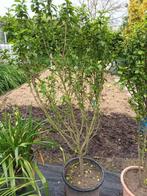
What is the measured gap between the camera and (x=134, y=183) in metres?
1.96

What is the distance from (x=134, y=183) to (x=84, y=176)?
17.8 inches

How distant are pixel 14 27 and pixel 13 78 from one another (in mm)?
4223

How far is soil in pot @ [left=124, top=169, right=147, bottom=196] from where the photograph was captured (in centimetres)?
187

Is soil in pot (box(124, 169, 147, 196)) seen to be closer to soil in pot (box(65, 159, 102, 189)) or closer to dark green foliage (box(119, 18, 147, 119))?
soil in pot (box(65, 159, 102, 189))

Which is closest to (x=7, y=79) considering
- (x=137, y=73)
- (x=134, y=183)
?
(x=134, y=183)

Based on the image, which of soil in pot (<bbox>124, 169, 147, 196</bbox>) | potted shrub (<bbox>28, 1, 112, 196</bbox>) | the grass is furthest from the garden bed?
the grass

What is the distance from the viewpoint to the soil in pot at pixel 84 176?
1962mm

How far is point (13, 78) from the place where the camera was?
575 cm

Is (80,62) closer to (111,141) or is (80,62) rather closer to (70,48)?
(70,48)

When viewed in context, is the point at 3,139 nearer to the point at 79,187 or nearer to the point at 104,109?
the point at 79,187

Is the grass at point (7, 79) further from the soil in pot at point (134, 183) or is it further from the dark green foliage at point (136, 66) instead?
the dark green foliage at point (136, 66)

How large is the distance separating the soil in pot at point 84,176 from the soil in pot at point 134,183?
255 millimetres

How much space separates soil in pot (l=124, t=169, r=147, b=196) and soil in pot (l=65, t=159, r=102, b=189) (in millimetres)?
255

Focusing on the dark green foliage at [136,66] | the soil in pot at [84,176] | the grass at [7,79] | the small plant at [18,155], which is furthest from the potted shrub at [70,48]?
the grass at [7,79]
